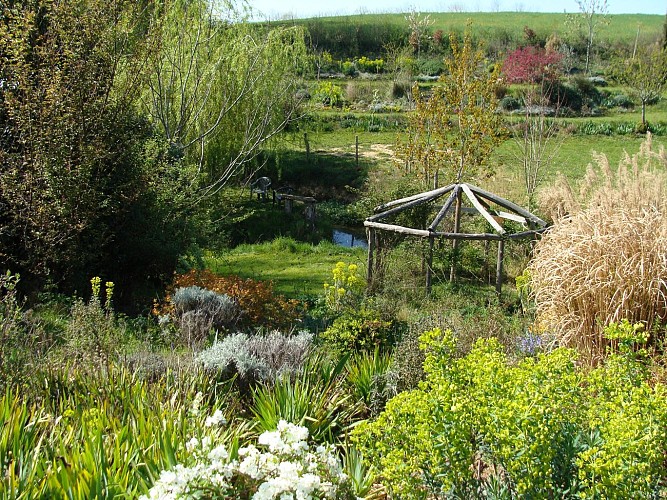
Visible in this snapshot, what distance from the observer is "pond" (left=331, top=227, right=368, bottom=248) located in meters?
19.8

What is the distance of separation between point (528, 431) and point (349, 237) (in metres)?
17.6

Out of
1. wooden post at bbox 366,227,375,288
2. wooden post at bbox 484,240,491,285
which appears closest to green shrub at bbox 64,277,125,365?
wooden post at bbox 366,227,375,288

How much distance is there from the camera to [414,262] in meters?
11.9

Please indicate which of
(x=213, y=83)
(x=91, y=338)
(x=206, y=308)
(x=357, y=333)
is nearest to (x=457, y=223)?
(x=357, y=333)

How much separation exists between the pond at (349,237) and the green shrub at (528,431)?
16102 millimetres

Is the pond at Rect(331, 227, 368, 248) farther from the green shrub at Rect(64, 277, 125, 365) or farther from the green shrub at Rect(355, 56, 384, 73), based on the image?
the green shrub at Rect(355, 56, 384, 73)

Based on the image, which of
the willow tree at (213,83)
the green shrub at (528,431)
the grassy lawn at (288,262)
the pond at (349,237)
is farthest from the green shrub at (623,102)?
the green shrub at (528,431)

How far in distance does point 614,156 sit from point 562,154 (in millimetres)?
1912

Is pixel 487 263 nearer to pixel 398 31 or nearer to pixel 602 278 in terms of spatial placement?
pixel 602 278

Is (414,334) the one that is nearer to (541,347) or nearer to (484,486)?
(541,347)

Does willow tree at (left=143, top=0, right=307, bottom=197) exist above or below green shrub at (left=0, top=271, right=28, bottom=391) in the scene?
above

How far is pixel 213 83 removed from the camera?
52.1 feet

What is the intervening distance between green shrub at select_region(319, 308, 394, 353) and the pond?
39.3ft

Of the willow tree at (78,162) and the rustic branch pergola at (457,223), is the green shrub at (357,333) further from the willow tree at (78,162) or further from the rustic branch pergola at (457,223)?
the willow tree at (78,162)
